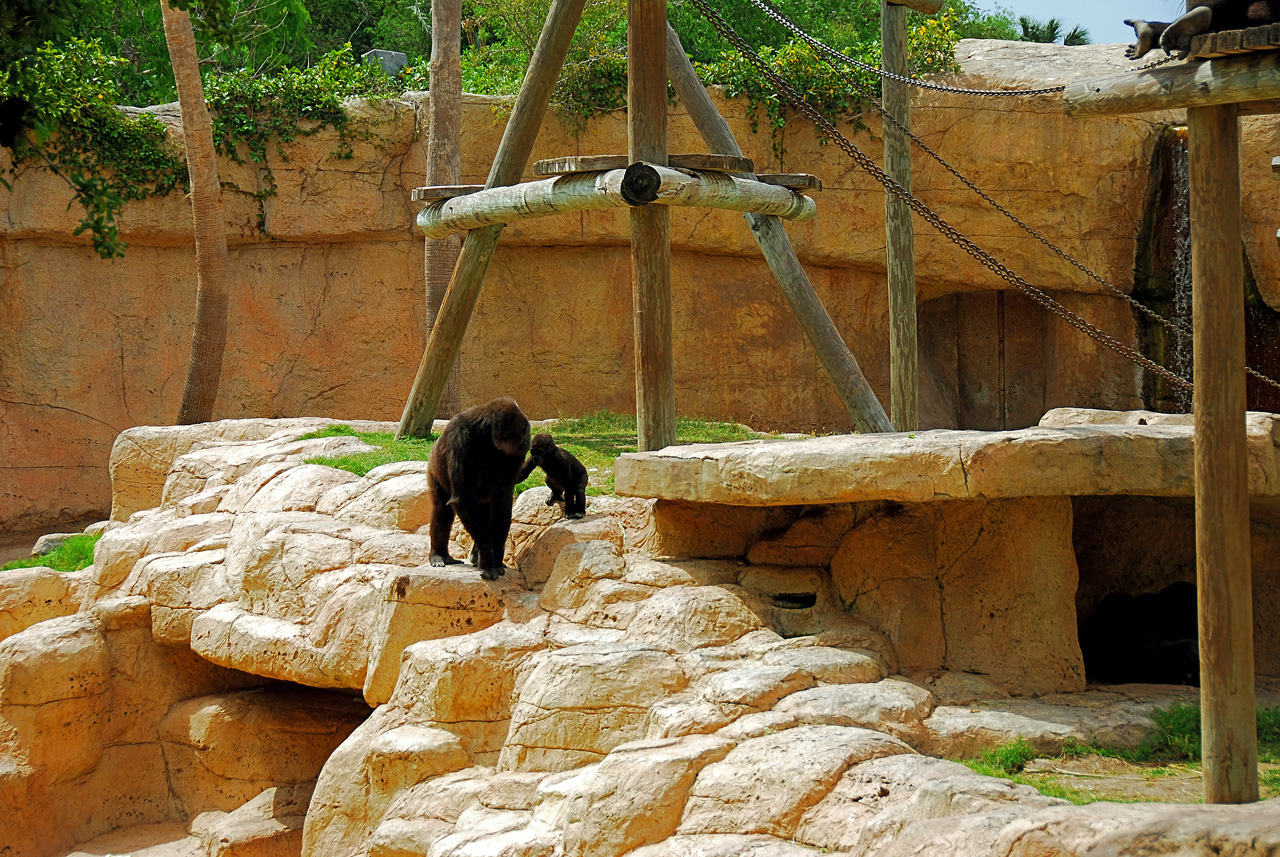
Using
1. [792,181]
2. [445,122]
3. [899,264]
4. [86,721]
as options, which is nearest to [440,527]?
[86,721]

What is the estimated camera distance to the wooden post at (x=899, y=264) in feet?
31.6

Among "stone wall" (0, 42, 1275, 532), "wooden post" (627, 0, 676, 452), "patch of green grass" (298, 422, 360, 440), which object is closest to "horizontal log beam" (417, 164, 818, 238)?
"wooden post" (627, 0, 676, 452)

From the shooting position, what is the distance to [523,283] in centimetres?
1594

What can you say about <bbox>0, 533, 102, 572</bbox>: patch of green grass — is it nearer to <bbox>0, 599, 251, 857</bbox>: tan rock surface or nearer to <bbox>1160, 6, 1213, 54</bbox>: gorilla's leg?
<bbox>0, 599, 251, 857</bbox>: tan rock surface

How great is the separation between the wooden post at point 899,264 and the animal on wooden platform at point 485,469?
148 inches

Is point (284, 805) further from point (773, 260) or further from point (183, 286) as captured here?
point (183, 286)

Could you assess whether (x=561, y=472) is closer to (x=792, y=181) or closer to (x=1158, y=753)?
(x=792, y=181)

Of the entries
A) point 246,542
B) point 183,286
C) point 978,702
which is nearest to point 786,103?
point 183,286

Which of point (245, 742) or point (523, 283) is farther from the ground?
point (523, 283)

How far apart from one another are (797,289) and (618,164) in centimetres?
264

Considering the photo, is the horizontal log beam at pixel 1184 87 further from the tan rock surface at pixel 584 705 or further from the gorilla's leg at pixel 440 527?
the gorilla's leg at pixel 440 527

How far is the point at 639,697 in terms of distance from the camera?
6.02m

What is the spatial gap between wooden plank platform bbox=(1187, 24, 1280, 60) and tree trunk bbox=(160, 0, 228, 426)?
11475 millimetres

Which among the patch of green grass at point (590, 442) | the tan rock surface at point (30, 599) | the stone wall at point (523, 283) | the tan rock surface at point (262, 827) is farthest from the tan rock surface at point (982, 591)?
the stone wall at point (523, 283)
